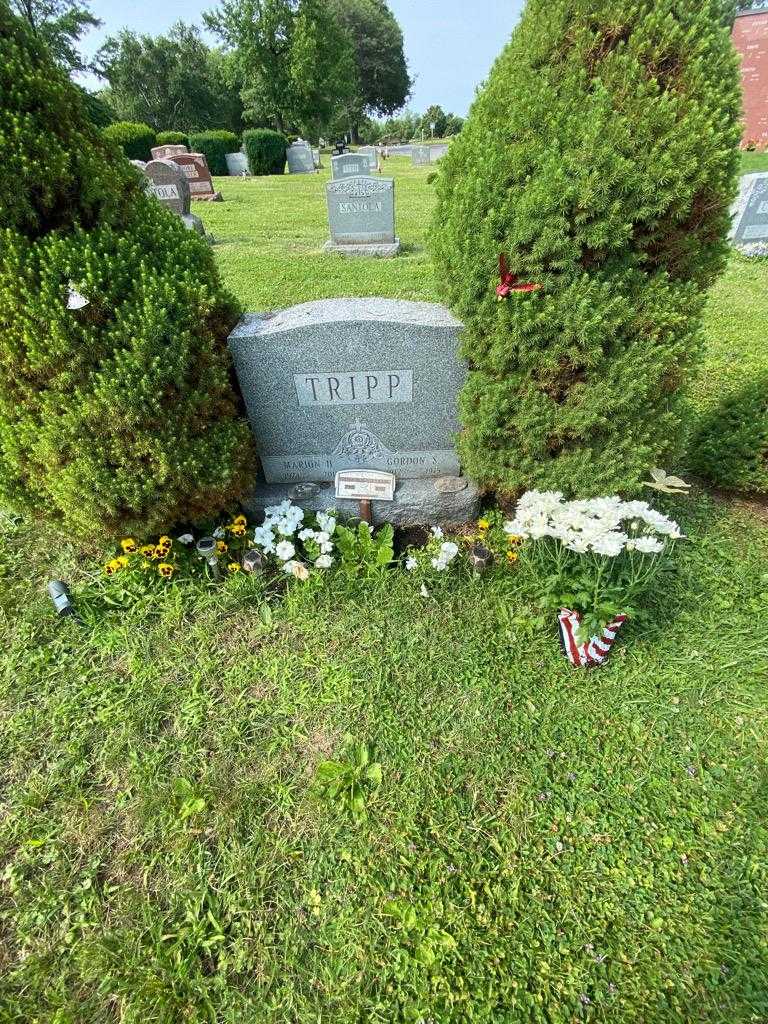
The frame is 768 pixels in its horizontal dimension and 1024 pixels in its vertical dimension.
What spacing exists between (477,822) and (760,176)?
30.4 feet

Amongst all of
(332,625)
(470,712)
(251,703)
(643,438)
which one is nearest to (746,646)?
(643,438)

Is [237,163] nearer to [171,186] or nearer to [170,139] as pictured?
[170,139]

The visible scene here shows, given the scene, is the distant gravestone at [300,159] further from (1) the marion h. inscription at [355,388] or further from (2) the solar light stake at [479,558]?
(2) the solar light stake at [479,558]

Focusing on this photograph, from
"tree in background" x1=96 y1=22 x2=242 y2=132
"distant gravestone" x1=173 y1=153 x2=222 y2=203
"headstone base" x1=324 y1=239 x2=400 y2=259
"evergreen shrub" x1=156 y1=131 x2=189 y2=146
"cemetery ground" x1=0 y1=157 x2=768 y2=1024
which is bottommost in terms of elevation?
"cemetery ground" x1=0 y1=157 x2=768 y2=1024

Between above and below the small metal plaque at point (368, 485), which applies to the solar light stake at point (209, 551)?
below

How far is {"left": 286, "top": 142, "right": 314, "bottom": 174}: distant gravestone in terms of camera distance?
2367cm

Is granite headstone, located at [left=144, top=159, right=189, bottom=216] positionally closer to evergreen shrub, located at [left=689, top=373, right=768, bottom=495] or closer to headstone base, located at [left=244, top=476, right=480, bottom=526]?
headstone base, located at [left=244, top=476, right=480, bottom=526]

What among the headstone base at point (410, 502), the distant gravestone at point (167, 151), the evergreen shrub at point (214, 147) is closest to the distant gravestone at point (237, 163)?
the evergreen shrub at point (214, 147)

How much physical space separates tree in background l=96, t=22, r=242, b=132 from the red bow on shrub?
161ft

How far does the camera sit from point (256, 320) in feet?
8.94

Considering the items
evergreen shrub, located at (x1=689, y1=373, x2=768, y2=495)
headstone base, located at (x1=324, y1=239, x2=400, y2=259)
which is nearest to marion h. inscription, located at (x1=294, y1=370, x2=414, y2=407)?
evergreen shrub, located at (x1=689, y1=373, x2=768, y2=495)

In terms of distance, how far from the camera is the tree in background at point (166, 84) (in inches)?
1533

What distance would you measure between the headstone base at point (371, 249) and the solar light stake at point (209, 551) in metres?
6.84

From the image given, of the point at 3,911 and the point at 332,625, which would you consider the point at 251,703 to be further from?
the point at 3,911
